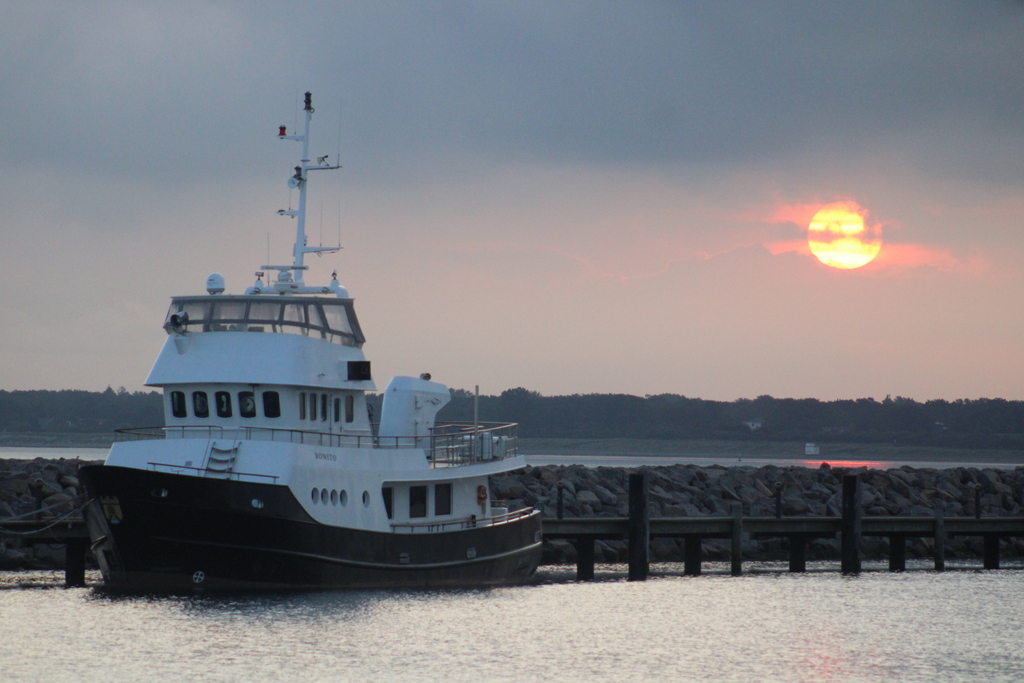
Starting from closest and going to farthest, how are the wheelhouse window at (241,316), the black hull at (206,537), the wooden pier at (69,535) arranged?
the black hull at (206,537) < the wheelhouse window at (241,316) < the wooden pier at (69,535)

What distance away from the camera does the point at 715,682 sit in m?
23.5

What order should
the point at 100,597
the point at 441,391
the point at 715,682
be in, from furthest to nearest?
1. the point at 441,391
2. the point at 100,597
3. the point at 715,682

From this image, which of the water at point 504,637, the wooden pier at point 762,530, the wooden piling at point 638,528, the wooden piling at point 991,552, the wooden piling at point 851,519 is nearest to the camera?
the water at point 504,637

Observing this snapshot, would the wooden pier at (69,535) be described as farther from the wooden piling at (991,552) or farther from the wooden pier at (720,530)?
the wooden piling at (991,552)

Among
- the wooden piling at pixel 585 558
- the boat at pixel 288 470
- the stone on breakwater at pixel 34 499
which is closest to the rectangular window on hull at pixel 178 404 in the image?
the boat at pixel 288 470

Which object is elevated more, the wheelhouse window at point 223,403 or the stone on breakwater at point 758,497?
the wheelhouse window at point 223,403

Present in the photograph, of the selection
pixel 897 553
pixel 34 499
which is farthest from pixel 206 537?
pixel 897 553

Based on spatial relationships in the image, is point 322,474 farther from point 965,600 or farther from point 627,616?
point 965,600

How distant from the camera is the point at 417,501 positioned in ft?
102

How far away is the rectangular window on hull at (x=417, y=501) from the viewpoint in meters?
31.0

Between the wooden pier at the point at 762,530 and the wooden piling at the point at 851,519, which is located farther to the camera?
the wooden piling at the point at 851,519

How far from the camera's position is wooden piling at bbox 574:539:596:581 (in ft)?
122

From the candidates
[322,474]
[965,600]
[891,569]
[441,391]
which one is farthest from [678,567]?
[322,474]

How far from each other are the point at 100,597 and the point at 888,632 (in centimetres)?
1776
